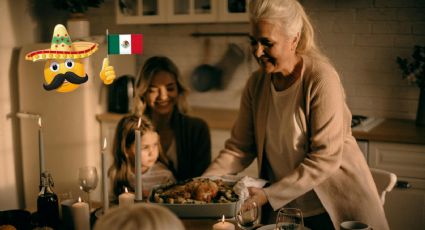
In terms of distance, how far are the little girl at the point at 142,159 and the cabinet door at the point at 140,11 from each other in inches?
45.5

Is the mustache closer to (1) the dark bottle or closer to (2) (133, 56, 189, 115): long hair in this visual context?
(1) the dark bottle

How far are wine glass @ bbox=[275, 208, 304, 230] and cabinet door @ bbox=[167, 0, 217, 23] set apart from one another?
83.9 inches

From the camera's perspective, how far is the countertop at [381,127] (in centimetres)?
305

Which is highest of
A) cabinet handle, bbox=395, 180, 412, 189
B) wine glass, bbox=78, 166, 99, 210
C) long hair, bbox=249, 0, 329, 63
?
long hair, bbox=249, 0, 329, 63

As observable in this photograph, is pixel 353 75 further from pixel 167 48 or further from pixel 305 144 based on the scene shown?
pixel 305 144

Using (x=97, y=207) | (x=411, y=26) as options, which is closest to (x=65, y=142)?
(x=97, y=207)

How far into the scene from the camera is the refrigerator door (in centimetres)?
366

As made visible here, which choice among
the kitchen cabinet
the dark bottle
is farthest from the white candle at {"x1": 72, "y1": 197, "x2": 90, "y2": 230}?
the kitchen cabinet

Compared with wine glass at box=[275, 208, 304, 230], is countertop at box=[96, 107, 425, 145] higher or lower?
lower

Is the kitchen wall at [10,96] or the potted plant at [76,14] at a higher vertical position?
the potted plant at [76,14]

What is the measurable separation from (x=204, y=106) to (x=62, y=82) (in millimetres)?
2527

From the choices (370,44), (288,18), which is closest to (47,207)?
(288,18)

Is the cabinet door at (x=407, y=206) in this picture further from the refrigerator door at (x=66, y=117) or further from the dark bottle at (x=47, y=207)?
the dark bottle at (x=47, y=207)

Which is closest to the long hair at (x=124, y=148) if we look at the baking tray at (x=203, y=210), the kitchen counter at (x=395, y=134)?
the baking tray at (x=203, y=210)
